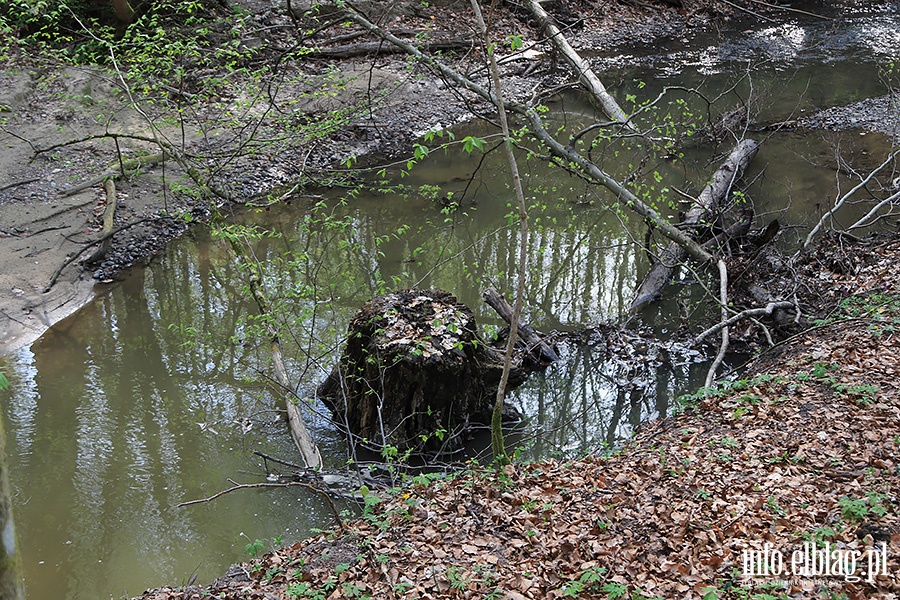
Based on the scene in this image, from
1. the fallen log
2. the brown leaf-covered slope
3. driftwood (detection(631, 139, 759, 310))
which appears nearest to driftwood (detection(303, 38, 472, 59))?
driftwood (detection(631, 139, 759, 310))

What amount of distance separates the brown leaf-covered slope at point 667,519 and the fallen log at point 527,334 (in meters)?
2.24

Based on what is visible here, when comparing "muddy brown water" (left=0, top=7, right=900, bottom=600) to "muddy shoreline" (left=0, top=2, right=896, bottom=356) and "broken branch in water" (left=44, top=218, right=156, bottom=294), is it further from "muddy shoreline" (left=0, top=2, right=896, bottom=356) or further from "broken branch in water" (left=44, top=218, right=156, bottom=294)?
"broken branch in water" (left=44, top=218, right=156, bottom=294)

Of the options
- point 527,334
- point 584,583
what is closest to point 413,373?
point 527,334

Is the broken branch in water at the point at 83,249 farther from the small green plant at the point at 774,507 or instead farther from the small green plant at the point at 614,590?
the small green plant at the point at 774,507

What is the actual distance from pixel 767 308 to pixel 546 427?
2921mm

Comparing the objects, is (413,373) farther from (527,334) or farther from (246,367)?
(246,367)

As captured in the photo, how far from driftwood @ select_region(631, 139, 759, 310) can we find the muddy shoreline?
371 cm

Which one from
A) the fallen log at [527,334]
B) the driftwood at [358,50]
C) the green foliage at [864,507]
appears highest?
the driftwood at [358,50]

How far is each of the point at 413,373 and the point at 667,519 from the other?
2.98m

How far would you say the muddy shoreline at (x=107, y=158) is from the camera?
34.0 ft

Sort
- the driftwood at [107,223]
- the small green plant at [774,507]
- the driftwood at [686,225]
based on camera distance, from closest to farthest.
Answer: the small green plant at [774,507] → the driftwood at [686,225] → the driftwood at [107,223]

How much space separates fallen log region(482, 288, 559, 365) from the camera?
8.45m

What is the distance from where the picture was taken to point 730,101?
17438mm

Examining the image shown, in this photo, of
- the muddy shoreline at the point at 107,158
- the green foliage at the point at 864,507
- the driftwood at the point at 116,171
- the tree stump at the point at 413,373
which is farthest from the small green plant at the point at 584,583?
the driftwood at the point at 116,171
